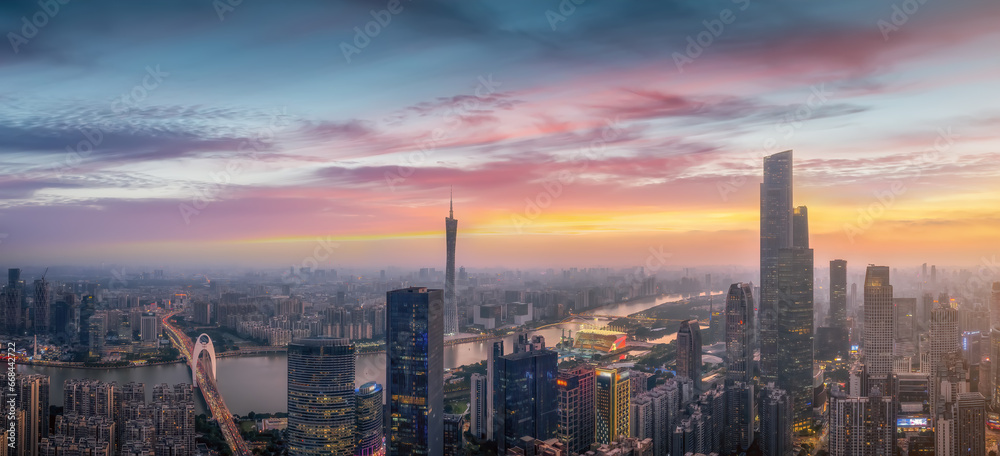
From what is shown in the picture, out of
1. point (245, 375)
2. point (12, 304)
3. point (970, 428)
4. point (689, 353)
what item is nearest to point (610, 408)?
point (689, 353)

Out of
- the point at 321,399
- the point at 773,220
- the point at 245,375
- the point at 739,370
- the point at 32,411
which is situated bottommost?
the point at 245,375

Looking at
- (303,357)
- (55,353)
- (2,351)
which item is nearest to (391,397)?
(303,357)

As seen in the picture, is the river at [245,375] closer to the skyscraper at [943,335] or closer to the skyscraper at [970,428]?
the skyscraper at [970,428]

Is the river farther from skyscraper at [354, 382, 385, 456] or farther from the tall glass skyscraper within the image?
the tall glass skyscraper

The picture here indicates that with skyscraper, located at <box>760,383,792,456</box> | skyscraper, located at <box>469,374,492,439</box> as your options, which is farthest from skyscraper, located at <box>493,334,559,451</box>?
skyscraper, located at <box>760,383,792,456</box>

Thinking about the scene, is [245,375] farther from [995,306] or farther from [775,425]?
[995,306]

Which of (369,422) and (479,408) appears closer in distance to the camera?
(369,422)
